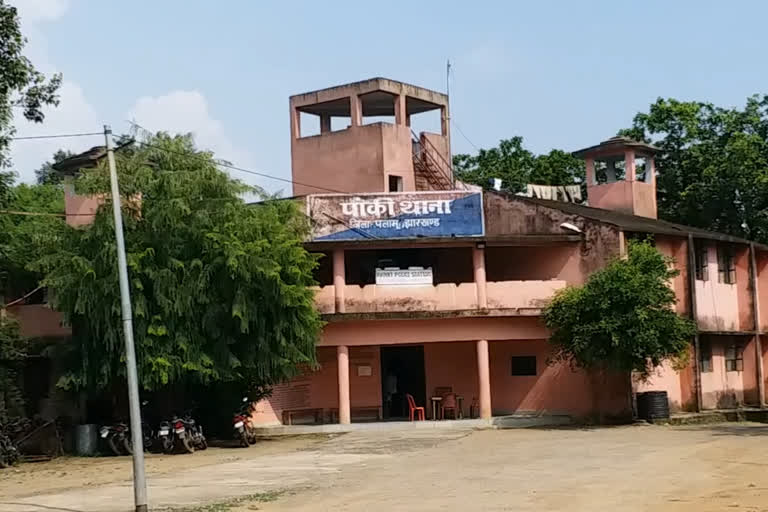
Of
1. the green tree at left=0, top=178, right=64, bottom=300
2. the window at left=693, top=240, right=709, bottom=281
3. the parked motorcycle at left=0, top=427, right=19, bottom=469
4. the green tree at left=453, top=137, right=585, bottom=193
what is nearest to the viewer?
the parked motorcycle at left=0, top=427, right=19, bottom=469

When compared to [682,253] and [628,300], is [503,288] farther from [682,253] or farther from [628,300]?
[682,253]

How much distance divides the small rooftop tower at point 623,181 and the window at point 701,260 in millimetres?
2926

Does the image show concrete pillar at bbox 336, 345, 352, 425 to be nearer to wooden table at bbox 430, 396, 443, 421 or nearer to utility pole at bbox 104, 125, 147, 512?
wooden table at bbox 430, 396, 443, 421

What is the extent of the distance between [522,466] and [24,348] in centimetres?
1137

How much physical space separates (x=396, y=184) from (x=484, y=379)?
268 inches

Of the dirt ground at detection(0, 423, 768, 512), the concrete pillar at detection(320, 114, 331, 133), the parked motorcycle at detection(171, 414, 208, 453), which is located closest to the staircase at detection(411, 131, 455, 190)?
the concrete pillar at detection(320, 114, 331, 133)

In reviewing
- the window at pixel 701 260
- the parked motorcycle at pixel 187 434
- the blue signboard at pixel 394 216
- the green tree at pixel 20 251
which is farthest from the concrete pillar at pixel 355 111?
the parked motorcycle at pixel 187 434

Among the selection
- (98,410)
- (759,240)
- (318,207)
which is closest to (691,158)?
(759,240)

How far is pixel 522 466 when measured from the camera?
16031mm

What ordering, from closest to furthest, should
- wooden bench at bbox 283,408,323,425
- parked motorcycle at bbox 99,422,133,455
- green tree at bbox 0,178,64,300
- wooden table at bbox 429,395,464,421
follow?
parked motorcycle at bbox 99,422,133,455 < green tree at bbox 0,178,64,300 < wooden bench at bbox 283,408,323,425 < wooden table at bbox 429,395,464,421

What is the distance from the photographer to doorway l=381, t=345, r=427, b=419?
88.1 feet

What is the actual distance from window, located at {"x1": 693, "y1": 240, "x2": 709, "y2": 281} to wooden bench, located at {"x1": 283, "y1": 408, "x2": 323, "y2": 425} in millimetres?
10487

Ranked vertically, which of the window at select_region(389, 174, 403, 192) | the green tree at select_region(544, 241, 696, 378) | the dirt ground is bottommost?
the dirt ground

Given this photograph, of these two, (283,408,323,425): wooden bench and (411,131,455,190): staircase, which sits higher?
(411,131,455,190): staircase
